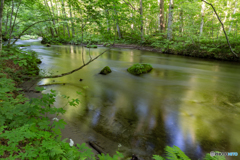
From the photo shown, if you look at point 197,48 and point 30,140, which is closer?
point 30,140

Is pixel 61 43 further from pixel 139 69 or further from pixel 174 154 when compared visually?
pixel 139 69

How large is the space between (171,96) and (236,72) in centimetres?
698

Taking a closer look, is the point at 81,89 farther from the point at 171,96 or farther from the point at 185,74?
the point at 185,74

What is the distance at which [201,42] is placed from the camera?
13.6 m

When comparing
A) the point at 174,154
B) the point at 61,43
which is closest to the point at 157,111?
the point at 174,154

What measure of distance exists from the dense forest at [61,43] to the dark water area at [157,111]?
0.55m

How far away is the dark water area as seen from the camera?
321 centimetres

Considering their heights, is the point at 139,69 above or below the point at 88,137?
above

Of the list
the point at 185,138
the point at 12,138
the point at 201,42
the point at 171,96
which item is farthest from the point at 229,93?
the point at 201,42

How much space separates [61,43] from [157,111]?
430 cm

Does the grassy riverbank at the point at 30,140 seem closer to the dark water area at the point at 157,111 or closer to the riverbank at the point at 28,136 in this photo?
the riverbank at the point at 28,136

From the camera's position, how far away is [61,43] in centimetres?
481

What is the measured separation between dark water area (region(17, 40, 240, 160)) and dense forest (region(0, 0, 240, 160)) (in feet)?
1.82

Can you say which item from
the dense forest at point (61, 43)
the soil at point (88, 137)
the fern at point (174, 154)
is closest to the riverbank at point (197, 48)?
the dense forest at point (61, 43)
